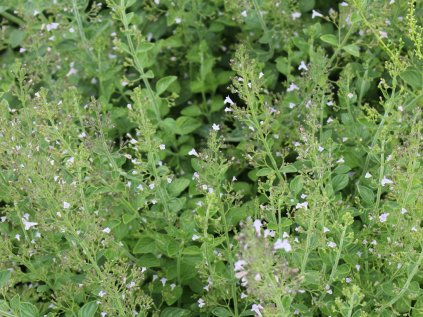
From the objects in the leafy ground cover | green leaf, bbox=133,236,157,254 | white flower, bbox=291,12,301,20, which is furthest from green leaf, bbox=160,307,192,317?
white flower, bbox=291,12,301,20

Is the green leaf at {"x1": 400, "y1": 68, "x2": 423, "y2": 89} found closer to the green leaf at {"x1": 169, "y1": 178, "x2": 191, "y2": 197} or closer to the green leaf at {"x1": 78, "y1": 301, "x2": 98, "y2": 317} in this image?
the green leaf at {"x1": 169, "y1": 178, "x2": 191, "y2": 197}

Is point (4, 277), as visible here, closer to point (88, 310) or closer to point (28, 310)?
point (28, 310)

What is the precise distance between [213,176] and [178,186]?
0.44 meters

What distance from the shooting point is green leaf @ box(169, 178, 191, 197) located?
3396 millimetres

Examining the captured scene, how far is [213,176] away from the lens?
9.87ft

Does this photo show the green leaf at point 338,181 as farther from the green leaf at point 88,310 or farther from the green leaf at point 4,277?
the green leaf at point 4,277

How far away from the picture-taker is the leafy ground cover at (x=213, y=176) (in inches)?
109

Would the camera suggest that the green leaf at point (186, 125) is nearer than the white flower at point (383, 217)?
No

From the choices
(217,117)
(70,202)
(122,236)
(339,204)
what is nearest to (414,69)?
(339,204)

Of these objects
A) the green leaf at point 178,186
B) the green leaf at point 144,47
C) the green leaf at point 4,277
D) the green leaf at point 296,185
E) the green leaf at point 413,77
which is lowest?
the green leaf at point 4,277

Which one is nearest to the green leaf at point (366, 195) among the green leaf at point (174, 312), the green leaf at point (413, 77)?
the green leaf at point (413, 77)

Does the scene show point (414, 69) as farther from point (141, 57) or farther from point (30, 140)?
point (30, 140)

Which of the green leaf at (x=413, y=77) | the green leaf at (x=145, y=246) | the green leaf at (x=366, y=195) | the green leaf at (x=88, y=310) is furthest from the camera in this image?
the green leaf at (x=413, y=77)

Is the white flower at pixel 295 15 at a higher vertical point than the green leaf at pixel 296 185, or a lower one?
higher
